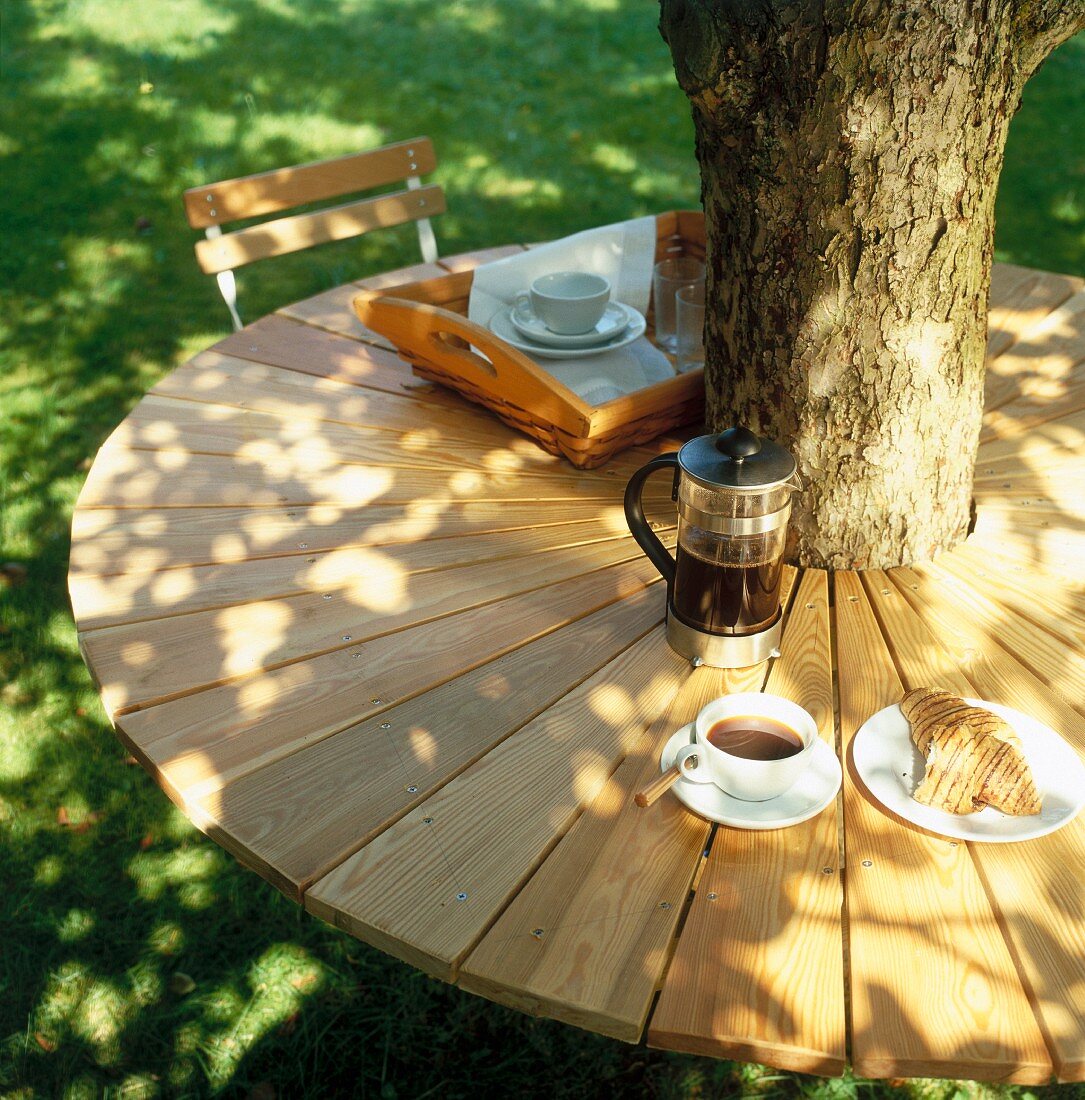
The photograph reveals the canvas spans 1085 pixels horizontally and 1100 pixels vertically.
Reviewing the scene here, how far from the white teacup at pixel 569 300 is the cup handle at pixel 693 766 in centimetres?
104

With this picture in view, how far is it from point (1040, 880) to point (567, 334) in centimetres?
129

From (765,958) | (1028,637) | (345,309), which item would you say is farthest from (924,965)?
(345,309)

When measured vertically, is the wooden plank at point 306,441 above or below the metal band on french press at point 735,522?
below

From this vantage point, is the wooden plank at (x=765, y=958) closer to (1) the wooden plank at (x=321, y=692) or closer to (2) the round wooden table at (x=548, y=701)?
(2) the round wooden table at (x=548, y=701)

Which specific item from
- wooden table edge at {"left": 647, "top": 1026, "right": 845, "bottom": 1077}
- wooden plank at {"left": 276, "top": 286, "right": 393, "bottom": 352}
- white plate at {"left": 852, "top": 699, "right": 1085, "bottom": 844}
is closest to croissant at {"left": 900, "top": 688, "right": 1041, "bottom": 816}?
white plate at {"left": 852, "top": 699, "right": 1085, "bottom": 844}

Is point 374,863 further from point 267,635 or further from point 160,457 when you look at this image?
point 160,457

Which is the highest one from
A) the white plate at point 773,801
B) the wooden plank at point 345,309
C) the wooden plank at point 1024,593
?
the white plate at point 773,801

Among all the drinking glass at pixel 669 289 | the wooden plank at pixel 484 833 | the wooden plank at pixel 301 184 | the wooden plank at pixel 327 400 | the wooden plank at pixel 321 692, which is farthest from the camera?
the wooden plank at pixel 301 184

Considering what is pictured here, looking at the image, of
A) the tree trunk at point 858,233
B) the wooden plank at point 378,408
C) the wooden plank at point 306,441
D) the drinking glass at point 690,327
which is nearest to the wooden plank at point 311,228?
the wooden plank at point 378,408

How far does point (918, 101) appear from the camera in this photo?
138 cm

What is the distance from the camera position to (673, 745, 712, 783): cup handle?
3.96 feet

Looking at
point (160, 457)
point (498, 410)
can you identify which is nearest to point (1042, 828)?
point (498, 410)

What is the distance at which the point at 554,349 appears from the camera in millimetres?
2043

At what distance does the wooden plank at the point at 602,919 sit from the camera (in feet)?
3.32
